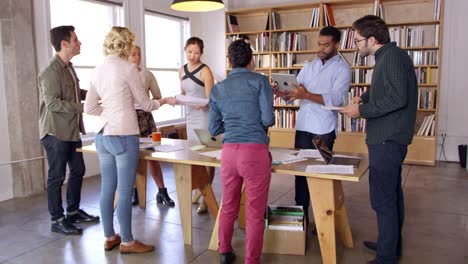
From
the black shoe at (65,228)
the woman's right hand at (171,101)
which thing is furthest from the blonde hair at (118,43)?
the black shoe at (65,228)

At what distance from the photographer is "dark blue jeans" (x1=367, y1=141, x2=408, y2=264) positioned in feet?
7.78

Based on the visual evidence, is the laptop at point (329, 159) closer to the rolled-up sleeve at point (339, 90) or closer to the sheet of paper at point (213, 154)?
the rolled-up sleeve at point (339, 90)

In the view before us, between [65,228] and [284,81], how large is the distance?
6.97ft

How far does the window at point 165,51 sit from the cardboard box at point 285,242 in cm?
416

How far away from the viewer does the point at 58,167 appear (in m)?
3.26

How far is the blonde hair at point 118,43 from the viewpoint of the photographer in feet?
8.46

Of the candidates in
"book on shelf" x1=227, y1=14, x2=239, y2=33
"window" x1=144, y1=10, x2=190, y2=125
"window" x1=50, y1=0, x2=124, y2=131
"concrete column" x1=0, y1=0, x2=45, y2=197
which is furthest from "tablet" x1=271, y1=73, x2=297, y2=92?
"book on shelf" x1=227, y1=14, x2=239, y2=33

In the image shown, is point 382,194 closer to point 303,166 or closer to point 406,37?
point 303,166

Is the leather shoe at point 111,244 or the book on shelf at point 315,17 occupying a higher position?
the book on shelf at point 315,17

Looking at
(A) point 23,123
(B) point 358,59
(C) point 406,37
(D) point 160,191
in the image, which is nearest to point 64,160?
(D) point 160,191

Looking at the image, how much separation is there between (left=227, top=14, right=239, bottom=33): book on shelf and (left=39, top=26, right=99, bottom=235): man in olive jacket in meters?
3.97

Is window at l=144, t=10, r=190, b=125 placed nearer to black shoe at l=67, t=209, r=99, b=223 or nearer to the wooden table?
black shoe at l=67, t=209, r=99, b=223

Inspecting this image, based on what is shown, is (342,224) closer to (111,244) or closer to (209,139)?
(209,139)

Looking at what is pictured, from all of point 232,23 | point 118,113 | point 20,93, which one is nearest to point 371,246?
point 118,113
